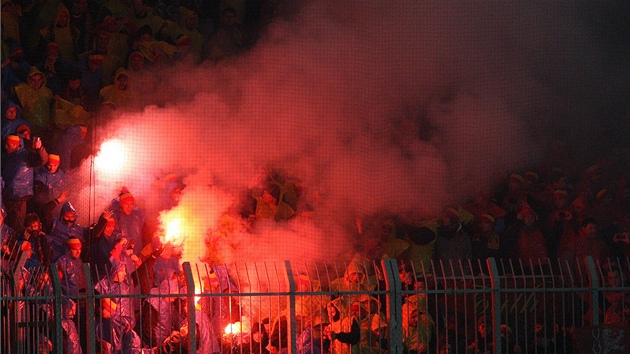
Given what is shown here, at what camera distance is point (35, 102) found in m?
12.0

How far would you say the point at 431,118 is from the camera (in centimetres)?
1372

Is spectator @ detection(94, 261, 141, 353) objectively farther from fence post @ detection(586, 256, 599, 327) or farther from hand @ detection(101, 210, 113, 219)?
fence post @ detection(586, 256, 599, 327)

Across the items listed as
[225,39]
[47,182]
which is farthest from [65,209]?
[225,39]

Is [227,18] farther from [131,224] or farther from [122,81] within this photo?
[131,224]

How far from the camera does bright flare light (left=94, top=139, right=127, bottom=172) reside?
12727mm

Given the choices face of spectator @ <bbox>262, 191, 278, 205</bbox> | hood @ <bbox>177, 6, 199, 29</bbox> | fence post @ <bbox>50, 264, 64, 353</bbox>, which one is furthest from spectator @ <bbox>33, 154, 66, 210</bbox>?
fence post @ <bbox>50, 264, 64, 353</bbox>

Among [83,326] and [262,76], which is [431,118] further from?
[83,326]

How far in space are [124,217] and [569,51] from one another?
605cm

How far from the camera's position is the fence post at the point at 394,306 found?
26.1ft

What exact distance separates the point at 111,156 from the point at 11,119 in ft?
4.98

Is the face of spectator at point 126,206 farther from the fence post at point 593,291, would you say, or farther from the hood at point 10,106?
the fence post at point 593,291

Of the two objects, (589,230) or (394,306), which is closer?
(394,306)

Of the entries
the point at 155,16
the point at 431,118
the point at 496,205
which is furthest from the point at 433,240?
the point at 155,16

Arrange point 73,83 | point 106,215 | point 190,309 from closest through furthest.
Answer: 1. point 190,309
2. point 106,215
3. point 73,83
